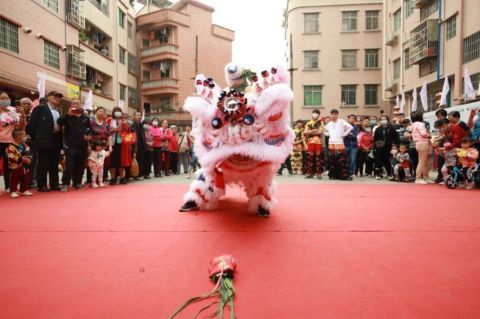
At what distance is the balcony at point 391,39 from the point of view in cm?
2044

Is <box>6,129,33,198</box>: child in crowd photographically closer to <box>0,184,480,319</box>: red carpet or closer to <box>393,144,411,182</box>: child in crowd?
<box>0,184,480,319</box>: red carpet

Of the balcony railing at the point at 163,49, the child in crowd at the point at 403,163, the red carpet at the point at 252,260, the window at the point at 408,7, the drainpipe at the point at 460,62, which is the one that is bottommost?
the red carpet at the point at 252,260

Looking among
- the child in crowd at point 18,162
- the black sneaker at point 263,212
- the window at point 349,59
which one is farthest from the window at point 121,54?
the black sneaker at point 263,212

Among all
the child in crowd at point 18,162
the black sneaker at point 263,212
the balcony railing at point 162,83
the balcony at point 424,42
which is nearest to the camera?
the black sneaker at point 263,212

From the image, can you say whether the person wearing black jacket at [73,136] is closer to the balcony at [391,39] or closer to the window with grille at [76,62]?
the window with grille at [76,62]

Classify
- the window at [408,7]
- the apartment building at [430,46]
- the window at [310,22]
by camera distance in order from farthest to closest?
the window at [310,22]
the window at [408,7]
the apartment building at [430,46]

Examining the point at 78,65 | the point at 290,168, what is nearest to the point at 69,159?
the point at 290,168

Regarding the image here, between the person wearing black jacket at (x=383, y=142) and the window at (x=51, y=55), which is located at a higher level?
the window at (x=51, y=55)

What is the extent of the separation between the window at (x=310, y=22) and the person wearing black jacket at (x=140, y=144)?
1908cm

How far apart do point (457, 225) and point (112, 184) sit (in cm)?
576

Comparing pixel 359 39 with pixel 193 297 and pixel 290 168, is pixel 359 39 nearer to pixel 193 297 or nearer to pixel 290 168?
pixel 290 168

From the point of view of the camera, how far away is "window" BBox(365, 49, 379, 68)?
2377 cm

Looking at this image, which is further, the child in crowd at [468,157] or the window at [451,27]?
the window at [451,27]

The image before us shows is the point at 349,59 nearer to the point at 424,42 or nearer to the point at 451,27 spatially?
the point at 424,42
